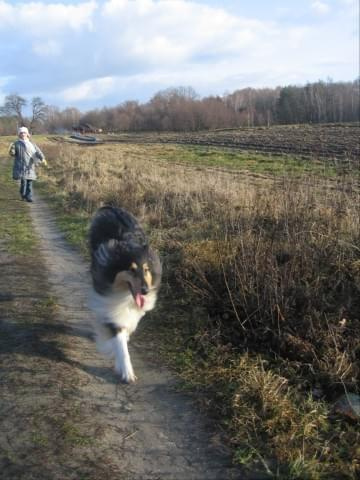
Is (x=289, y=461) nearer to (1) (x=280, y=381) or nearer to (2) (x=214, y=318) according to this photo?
(1) (x=280, y=381)

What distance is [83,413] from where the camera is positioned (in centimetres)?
344

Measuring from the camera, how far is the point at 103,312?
13.1 ft

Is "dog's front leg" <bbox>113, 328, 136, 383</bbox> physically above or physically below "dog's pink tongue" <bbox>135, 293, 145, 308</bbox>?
below

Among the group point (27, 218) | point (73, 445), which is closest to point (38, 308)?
point (73, 445)

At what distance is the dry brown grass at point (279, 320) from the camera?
10.4 ft

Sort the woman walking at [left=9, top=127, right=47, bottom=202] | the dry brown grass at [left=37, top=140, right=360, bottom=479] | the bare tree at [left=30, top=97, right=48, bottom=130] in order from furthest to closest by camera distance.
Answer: the bare tree at [left=30, top=97, right=48, bottom=130] → the woman walking at [left=9, top=127, right=47, bottom=202] → the dry brown grass at [left=37, top=140, right=360, bottom=479]

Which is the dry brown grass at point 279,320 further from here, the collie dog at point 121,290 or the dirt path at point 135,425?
the collie dog at point 121,290

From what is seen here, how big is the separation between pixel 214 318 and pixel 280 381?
1.25m

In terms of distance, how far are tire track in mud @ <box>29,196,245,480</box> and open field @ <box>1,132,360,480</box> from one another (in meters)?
0.17

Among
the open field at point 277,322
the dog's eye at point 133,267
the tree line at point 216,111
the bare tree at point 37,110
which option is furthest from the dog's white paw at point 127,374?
the bare tree at point 37,110

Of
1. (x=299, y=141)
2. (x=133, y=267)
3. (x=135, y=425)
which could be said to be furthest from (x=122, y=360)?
(x=299, y=141)

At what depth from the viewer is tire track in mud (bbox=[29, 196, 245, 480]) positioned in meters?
2.93

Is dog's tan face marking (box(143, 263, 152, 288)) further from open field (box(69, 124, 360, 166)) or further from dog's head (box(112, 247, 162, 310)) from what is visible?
open field (box(69, 124, 360, 166))

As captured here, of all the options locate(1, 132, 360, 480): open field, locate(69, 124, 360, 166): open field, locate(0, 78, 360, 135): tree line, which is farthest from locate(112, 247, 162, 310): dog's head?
Answer: locate(0, 78, 360, 135): tree line
